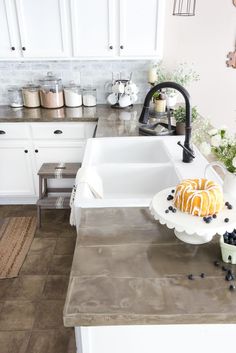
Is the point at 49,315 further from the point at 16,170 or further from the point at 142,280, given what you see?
the point at 16,170

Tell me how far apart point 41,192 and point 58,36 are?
1.50 meters

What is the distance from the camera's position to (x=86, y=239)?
3.55 ft

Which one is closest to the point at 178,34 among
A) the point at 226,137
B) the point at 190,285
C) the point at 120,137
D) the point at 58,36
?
the point at 58,36

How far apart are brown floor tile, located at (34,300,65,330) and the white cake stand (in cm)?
127

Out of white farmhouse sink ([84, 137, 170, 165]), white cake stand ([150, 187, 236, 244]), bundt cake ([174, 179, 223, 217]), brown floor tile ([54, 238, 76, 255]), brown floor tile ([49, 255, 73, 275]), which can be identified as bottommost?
brown floor tile ([54, 238, 76, 255])

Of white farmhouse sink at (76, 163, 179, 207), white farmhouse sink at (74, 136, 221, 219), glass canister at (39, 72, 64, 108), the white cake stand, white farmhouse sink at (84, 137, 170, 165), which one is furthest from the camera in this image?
glass canister at (39, 72, 64, 108)

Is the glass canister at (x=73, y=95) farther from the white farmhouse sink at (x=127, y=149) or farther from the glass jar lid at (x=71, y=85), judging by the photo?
the white farmhouse sink at (x=127, y=149)

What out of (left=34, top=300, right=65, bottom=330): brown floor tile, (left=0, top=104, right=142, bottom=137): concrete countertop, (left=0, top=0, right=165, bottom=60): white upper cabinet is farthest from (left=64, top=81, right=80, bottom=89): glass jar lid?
(left=34, top=300, right=65, bottom=330): brown floor tile

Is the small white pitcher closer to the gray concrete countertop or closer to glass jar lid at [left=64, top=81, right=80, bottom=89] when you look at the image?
the gray concrete countertop

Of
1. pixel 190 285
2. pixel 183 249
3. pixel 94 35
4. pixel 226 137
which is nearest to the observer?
pixel 190 285

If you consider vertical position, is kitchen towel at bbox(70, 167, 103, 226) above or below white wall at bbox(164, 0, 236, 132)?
below

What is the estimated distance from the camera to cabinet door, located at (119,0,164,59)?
110 inches

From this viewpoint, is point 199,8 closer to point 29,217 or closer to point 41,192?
point 41,192

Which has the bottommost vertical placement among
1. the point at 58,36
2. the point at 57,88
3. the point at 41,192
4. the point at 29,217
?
the point at 29,217
